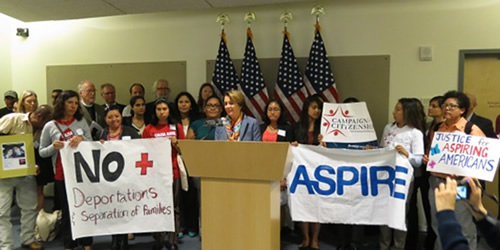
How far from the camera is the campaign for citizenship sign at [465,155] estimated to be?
236 cm

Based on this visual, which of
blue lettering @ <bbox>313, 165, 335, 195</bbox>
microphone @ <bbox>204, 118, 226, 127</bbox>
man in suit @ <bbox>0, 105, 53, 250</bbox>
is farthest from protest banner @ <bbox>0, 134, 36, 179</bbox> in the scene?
blue lettering @ <bbox>313, 165, 335, 195</bbox>

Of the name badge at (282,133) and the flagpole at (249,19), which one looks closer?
the name badge at (282,133)

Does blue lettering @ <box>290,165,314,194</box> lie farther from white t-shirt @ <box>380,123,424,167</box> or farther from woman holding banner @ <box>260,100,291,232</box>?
white t-shirt @ <box>380,123,424,167</box>

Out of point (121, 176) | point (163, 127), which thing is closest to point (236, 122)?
point (163, 127)

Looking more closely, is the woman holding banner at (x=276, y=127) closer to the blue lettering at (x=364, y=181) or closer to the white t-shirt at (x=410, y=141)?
the blue lettering at (x=364, y=181)

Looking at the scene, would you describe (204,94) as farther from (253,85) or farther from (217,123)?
(217,123)

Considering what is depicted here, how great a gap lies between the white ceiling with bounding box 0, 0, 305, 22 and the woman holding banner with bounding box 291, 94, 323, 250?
1404mm

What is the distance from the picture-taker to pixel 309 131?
3.40m

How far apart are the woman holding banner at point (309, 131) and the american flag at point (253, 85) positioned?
3.00ft

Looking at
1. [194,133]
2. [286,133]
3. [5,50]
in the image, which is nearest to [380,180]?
[286,133]

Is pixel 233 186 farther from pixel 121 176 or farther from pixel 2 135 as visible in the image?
pixel 2 135

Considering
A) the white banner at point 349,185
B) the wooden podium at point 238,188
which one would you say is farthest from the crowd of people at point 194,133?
the wooden podium at point 238,188

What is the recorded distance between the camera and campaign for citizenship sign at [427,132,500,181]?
2359mm

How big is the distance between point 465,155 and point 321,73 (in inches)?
78.0
